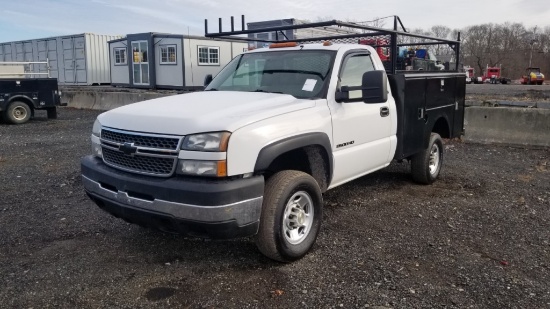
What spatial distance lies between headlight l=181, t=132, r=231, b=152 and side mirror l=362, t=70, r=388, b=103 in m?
1.64

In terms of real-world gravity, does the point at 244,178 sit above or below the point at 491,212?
above

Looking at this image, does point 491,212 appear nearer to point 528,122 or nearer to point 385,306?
point 385,306

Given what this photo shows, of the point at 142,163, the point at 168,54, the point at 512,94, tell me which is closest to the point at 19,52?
the point at 168,54

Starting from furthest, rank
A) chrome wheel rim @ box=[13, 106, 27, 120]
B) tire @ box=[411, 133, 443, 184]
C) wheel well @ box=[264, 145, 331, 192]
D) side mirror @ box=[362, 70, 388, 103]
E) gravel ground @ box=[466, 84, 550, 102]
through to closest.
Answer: gravel ground @ box=[466, 84, 550, 102]
chrome wheel rim @ box=[13, 106, 27, 120]
tire @ box=[411, 133, 443, 184]
side mirror @ box=[362, 70, 388, 103]
wheel well @ box=[264, 145, 331, 192]

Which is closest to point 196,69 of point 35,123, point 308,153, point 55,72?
point 35,123

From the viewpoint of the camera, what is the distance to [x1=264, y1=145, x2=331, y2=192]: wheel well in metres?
4.24

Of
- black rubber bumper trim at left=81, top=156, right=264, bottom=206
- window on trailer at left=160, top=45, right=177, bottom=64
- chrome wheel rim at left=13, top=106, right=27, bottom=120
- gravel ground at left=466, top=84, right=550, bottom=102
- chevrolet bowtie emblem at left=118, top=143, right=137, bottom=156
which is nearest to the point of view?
black rubber bumper trim at left=81, top=156, right=264, bottom=206

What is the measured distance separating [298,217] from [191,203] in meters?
1.13

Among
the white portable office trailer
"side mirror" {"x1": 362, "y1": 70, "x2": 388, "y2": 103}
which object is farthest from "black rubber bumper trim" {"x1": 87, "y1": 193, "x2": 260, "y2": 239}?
the white portable office trailer

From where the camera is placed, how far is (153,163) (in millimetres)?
3656

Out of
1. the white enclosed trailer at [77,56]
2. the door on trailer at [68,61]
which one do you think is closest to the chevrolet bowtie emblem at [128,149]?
the white enclosed trailer at [77,56]

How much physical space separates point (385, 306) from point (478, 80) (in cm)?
6515

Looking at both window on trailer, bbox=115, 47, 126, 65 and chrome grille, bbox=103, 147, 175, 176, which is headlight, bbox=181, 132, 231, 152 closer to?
chrome grille, bbox=103, 147, 175, 176

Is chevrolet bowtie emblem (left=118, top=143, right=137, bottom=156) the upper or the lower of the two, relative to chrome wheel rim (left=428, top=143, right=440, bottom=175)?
upper
